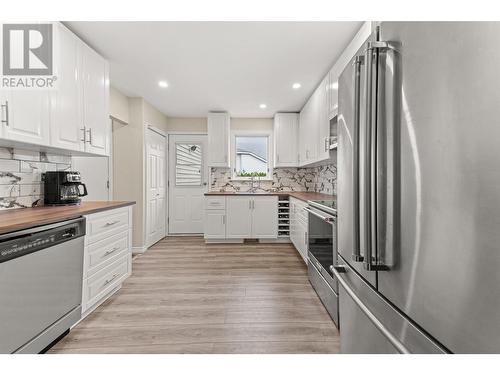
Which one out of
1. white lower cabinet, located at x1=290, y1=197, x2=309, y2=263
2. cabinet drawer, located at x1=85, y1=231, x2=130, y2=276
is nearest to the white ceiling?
white lower cabinet, located at x1=290, y1=197, x2=309, y2=263

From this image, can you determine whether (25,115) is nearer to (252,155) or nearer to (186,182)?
(186,182)

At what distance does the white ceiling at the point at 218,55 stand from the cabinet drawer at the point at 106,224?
5.16 feet

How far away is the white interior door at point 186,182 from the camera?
4.96 meters

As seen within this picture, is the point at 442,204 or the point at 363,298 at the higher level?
the point at 442,204

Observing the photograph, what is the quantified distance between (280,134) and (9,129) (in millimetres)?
3701

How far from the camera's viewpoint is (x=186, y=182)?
5.00 m

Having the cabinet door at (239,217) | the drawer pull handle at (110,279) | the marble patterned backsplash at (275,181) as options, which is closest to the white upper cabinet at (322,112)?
the marble patterned backsplash at (275,181)

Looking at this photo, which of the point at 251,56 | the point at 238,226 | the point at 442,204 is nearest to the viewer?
the point at 442,204

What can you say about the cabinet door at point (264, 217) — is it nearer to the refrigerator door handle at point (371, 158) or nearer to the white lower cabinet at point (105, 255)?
the white lower cabinet at point (105, 255)

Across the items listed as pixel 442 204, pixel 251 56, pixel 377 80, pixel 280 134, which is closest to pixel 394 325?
pixel 442 204

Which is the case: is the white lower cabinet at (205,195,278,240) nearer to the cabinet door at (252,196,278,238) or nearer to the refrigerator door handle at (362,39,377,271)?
the cabinet door at (252,196,278,238)

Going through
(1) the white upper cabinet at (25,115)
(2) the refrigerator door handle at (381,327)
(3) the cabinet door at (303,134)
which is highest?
(3) the cabinet door at (303,134)

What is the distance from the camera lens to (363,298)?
40.9 inches
